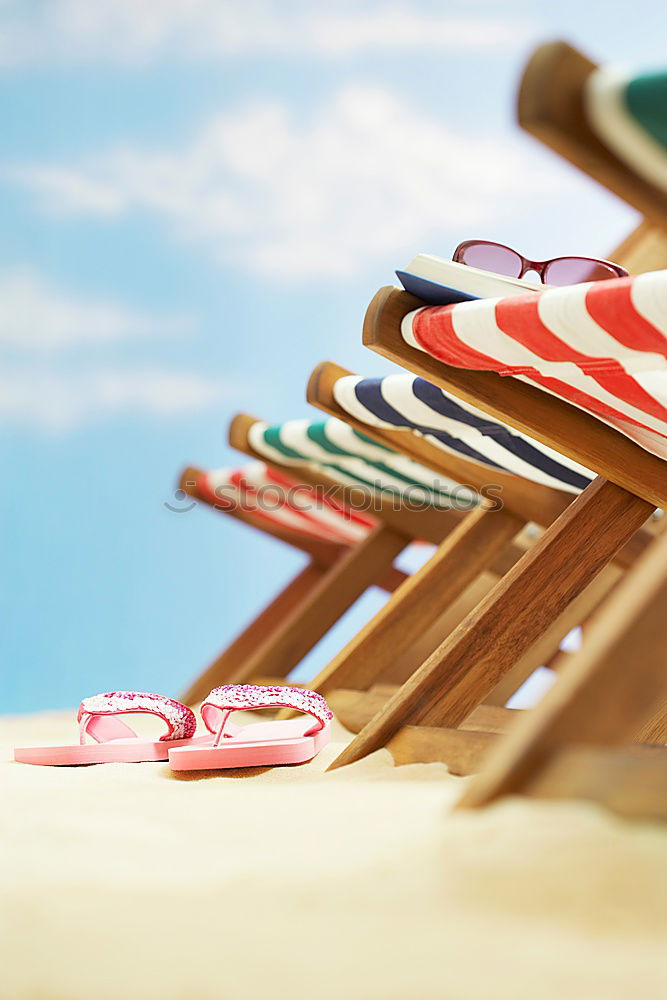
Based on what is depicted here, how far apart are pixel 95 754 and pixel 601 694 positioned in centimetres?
Result: 108

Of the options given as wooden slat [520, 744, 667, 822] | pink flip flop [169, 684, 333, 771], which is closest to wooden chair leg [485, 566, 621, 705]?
pink flip flop [169, 684, 333, 771]

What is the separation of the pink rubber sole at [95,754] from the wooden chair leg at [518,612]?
1.18 ft

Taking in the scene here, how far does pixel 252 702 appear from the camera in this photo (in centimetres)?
142

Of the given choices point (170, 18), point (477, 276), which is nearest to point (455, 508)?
point (477, 276)

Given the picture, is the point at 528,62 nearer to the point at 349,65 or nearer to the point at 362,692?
the point at 362,692

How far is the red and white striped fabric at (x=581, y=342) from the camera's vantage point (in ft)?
2.93

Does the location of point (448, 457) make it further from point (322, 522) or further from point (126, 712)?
point (322, 522)

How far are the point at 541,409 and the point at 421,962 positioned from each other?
2.90 feet

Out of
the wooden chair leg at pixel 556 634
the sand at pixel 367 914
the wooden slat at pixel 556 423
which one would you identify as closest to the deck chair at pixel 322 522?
the wooden chair leg at pixel 556 634

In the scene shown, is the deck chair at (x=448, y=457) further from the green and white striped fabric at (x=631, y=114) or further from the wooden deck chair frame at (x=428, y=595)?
the green and white striped fabric at (x=631, y=114)

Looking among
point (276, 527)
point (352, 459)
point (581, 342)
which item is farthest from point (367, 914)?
point (276, 527)

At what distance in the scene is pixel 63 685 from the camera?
8.31m

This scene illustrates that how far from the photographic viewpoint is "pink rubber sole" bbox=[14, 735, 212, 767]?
4.94 ft

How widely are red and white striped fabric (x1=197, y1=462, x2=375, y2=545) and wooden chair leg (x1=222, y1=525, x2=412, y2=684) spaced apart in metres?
0.19
